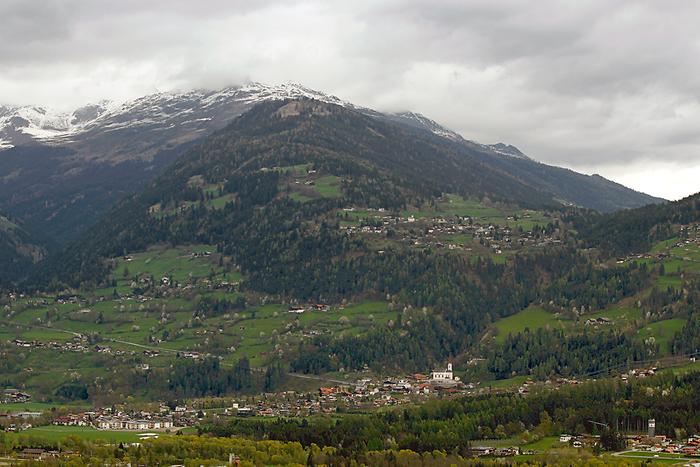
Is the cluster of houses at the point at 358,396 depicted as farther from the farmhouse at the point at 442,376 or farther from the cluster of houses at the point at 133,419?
the cluster of houses at the point at 133,419

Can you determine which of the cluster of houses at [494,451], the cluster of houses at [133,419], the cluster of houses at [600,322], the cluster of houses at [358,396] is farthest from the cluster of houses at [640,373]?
the cluster of houses at [133,419]

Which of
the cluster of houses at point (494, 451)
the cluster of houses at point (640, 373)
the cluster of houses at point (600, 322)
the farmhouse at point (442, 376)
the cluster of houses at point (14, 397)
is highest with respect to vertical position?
the cluster of houses at point (600, 322)

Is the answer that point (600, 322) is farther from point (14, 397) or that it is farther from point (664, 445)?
point (14, 397)

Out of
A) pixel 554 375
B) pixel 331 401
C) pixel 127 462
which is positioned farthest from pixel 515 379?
pixel 127 462

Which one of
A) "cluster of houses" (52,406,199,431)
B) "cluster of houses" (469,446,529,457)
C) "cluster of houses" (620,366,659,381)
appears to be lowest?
"cluster of houses" (469,446,529,457)

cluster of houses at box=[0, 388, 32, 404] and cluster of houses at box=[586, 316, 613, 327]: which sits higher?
cluster of houses at box=[586, 316, 613, 327]

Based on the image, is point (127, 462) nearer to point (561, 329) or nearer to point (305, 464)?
point (305, 464)

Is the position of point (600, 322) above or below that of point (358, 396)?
above

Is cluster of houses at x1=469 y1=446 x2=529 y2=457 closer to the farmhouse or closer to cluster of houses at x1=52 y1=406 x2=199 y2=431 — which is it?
cluster of houses at x1=52 y1=406 x2=199 y2=431

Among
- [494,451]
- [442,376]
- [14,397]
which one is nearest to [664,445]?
[494,451]

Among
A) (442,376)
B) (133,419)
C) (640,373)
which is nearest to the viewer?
(133,419)

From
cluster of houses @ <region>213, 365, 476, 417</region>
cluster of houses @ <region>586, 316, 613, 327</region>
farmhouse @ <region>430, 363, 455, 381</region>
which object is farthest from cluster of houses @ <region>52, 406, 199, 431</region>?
cluster of houses @ <region>586, 316, 613, 327</region>
